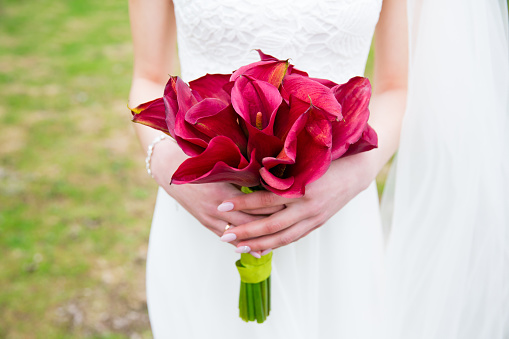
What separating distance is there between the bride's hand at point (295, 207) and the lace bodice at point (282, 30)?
0.42m

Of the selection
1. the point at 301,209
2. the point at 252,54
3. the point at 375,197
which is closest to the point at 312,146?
the point at 301,209

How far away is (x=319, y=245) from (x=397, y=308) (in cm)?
33

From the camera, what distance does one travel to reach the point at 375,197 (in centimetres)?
180

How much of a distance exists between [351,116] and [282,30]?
569 millimetres

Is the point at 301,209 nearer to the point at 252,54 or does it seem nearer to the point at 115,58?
the point at 252,54

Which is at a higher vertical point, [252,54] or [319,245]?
[252,54]

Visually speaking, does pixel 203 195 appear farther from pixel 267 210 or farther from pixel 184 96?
pixel 184 96

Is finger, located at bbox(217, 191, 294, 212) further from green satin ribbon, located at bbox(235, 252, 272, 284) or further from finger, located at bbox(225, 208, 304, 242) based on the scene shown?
green satin ribbon, located at bbox(235, 252, 272, 284)

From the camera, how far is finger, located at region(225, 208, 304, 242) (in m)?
1.16

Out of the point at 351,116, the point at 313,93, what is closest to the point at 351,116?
the point at 351,116

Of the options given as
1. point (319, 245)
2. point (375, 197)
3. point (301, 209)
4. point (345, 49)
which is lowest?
point (319, 245)

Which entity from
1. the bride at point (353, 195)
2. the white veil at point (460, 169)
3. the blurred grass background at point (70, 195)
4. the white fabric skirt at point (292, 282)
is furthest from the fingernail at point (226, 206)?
the blurred grass background at point (70, 195)

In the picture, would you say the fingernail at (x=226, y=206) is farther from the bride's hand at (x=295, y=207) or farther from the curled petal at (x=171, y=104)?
the curled petal at (x=171, y=104)

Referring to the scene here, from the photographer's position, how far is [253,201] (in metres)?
1.12
